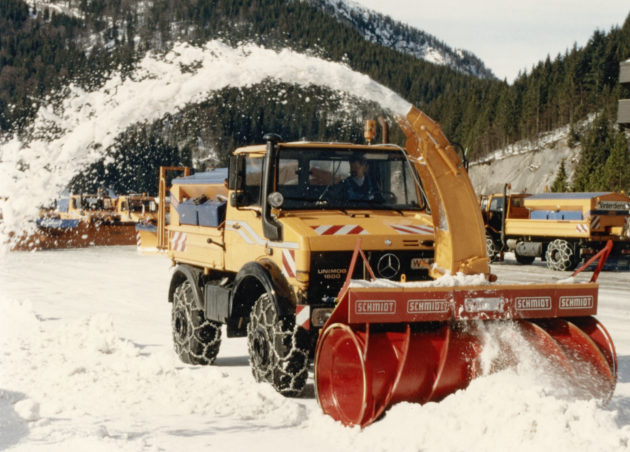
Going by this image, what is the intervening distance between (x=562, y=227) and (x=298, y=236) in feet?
59.9

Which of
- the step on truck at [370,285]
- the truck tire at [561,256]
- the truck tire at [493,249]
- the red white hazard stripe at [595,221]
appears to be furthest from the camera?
the truck tire at [493,249]

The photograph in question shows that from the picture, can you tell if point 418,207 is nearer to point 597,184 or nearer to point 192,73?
point 192,73

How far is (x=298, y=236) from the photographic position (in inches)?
248

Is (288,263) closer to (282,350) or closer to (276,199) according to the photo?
(276,199)

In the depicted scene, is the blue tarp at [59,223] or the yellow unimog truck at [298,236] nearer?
the yellow unimog truck at [298,236]

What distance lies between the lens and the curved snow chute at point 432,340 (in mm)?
5406

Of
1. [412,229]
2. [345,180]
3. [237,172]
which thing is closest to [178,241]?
Result: [237,172]

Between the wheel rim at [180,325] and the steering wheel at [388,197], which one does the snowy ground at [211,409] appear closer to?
the wheel rim at [180,325]

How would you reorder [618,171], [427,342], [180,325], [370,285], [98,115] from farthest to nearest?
[618,171] → [98,115] → [180,325] → [427,342] → [370,285]

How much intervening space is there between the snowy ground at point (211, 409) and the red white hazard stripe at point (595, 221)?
1325 cm

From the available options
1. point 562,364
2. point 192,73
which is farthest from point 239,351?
point 562,364

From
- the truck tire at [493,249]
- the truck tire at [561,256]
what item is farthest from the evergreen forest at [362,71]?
Result: the truck tire at [561,256]

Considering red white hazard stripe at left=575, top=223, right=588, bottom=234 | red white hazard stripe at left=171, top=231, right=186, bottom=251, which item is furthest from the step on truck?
red white hazard stripe at left=575, top=223, right=588, bottom=234

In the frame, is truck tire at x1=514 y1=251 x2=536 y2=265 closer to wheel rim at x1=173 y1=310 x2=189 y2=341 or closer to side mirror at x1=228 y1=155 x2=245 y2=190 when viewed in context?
wheel rim at x1=173 y1=310 x2=189 y2=341
